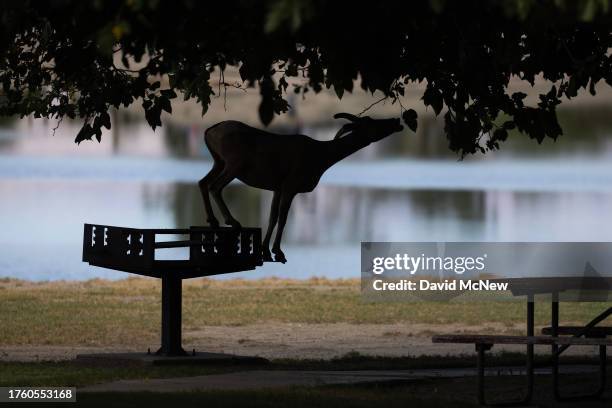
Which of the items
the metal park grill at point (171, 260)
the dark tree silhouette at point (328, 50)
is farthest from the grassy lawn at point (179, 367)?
the dark tree silhouette at point (328, 50)

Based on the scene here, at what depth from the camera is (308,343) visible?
21000 mm

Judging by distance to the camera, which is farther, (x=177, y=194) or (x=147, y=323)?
(x=177, y=194)

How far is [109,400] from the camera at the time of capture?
11719mm

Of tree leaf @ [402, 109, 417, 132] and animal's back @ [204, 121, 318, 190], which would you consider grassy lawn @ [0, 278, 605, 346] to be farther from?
tree leaf @ [402, 109, 417, 132]

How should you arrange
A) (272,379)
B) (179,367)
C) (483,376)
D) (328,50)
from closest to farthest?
(328,50) < (483,376) < (272,379) < (179,367)

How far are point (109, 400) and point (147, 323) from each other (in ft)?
40.1

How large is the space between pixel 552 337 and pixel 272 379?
121 inches

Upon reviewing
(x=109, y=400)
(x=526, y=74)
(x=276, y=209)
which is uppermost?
(x=526, y=74)

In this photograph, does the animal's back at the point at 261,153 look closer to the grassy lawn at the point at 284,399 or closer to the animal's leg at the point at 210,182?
the animal's leg at the point at 210,182

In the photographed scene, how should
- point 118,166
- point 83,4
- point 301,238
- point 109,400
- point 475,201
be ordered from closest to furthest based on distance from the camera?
point 83,4 < point 109,400 < point 301,238 < point 475,201 < point 118,166

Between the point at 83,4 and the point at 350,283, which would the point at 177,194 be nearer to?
the point at 350,283

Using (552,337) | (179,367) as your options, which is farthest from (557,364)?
(179,367)

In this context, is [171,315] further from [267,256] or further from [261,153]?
[261,153]

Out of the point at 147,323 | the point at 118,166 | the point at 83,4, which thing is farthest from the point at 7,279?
the point at 118,166
